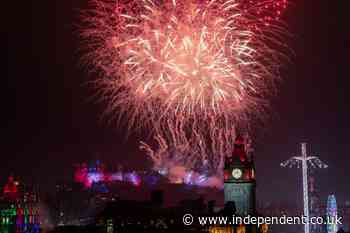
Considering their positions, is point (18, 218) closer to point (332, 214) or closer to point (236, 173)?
point (236, 173)

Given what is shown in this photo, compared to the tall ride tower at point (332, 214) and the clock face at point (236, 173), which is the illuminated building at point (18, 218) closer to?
the clock face at point (236, 173)

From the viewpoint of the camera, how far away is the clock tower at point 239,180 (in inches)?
5384

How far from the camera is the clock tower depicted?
13675 centimetres

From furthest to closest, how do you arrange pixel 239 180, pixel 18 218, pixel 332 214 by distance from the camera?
1. pixel 332 214
2. pixel 18 218
3. pixel 239 180

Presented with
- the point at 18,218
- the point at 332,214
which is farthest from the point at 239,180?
the point at 18,218

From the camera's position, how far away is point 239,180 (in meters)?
137

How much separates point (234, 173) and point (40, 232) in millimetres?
49191

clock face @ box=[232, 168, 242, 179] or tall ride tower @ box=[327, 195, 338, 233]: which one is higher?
clock face @ box=[232, 168, 242, 179]

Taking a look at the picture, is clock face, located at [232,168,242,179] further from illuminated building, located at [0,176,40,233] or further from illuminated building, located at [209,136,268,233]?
illuminated building, located at [0,176,40,233]

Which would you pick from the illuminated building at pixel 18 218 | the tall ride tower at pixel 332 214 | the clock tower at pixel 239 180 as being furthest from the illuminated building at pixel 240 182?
the illuminated building at pixel 18 218

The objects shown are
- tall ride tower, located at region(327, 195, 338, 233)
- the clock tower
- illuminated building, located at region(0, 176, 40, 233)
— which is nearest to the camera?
the clock tower

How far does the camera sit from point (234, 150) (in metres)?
137

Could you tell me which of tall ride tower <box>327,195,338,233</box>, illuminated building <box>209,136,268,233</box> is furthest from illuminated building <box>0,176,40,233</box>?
tall ride tower <box>327,195,338,233</box>

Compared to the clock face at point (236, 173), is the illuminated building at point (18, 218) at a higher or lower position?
lower
